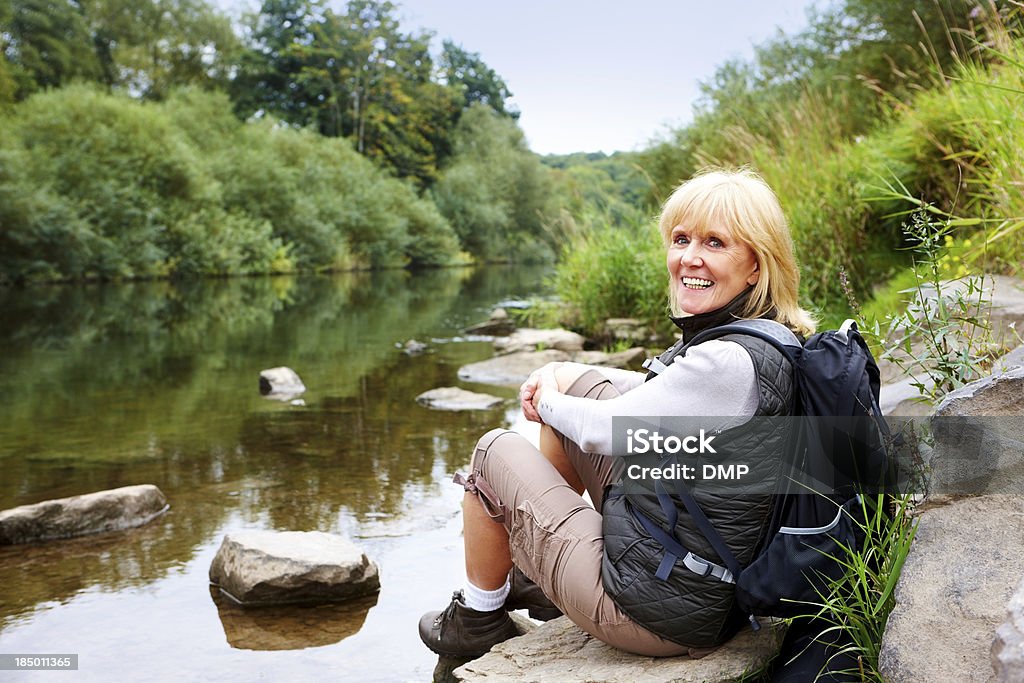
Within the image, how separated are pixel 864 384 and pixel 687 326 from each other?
49cm

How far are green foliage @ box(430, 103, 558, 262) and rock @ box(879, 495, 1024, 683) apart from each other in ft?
123

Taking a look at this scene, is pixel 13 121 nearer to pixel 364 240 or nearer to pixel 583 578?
pixel 364 240

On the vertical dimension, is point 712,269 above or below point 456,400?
above

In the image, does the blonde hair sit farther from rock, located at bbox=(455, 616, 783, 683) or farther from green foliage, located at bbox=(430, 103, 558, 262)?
green foliage, located at bbox=(430, 103, 558, 262)

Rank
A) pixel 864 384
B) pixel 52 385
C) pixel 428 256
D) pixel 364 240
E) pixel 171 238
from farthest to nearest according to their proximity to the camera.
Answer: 1. pixel 428 256
2. pixel 364 240
3. pixel 171 238
4. pixel 52 385
5. pixel 864 384

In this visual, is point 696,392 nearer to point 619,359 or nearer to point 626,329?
point 619,359

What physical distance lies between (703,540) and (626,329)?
7.14m

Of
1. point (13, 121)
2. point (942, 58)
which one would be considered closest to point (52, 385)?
point (942, 58)

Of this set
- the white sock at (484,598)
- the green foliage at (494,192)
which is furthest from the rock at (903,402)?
the green foliage at (494,192)

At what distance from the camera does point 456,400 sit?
7078mm

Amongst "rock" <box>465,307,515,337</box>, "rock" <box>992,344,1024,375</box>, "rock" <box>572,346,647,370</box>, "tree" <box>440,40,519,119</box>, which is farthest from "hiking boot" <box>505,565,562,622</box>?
"tree" <box>440,40,519,119</box>

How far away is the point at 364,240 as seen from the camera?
33.5 meters

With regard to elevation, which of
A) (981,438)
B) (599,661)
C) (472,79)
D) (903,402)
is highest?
(472,79)

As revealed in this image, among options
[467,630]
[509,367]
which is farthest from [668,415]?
[509,367]
